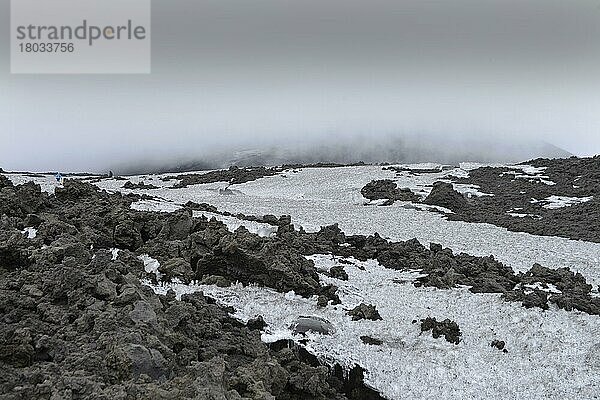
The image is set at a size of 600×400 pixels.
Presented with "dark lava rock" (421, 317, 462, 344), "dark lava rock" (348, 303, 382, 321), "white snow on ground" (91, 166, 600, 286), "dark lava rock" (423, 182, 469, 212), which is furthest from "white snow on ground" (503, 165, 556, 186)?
"dark lava rock" (348, 303, 382, 321)

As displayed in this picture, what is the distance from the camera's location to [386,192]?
40.3 m

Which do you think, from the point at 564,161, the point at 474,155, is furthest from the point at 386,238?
the point at 474,155

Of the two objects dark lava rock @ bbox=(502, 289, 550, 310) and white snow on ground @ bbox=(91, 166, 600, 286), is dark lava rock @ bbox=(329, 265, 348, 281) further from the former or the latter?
white snow on ground @ bbox=(91, 166, 600, 286)

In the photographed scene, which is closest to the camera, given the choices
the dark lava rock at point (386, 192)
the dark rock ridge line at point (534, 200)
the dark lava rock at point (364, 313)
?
the dark lava rock at point (364, 313)

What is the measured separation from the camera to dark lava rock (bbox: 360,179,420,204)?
1524 inches

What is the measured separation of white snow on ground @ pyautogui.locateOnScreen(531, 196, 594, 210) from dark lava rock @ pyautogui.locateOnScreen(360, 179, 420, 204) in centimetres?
857

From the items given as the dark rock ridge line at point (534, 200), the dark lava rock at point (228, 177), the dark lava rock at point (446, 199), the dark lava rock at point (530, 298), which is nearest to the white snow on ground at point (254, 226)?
the dark lava rock at point (530, 298)

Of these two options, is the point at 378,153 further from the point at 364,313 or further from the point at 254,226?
the point at 364,313

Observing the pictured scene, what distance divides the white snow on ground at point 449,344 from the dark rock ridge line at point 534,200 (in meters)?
12.8

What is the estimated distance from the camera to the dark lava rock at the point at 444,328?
14.8m

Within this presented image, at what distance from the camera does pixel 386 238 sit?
86.9 feet

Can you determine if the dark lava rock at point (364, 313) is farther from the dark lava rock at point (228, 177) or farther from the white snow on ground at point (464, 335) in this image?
the dark lava rock at point (228, 177)

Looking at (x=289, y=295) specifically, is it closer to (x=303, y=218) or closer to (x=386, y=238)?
(x=386, y=238)

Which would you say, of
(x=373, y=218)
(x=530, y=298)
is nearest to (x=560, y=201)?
(x=373, y=218)
